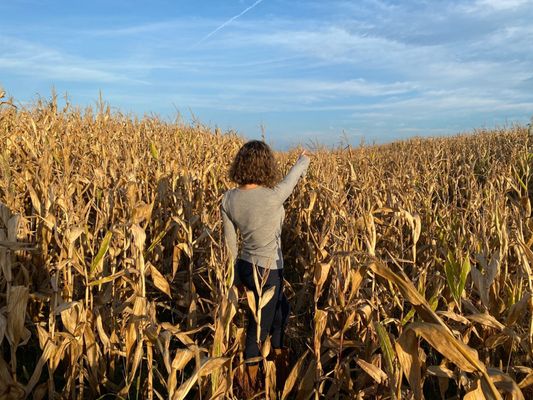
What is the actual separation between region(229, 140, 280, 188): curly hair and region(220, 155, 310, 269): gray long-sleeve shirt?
0.19 feet

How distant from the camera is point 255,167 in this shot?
9.04 ft

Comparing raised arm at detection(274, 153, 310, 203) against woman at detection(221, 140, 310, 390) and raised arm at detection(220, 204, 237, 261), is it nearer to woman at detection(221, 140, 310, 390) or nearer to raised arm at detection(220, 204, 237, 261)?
woman at detection(221, 140, 310, 390)

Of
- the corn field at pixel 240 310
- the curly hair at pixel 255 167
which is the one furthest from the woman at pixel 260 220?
the corn field at pixel 240 310

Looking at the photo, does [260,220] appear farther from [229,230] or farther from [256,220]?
[229,230]

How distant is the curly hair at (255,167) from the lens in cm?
276

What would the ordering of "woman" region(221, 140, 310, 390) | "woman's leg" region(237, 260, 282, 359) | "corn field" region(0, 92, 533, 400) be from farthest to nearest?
1. "woman" region(221, 140, 310, 390)
2. "woman's leg" region(237, 260, 282, 359)
3. "corn field" region(0, 92, 533, 400)

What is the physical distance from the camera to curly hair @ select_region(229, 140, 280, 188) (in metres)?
2.76

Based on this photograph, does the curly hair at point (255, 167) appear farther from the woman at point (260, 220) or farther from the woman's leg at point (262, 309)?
the woman's leg at point (262, 309)

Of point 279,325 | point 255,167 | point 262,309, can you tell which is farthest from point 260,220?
point 279,325

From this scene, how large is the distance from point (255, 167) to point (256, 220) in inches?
13.0

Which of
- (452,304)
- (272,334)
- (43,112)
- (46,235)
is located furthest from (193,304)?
(43,112)

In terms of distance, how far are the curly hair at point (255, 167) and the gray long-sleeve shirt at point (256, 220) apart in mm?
58

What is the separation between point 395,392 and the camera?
176 cm

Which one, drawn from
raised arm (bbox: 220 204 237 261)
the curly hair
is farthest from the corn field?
the curly hair
